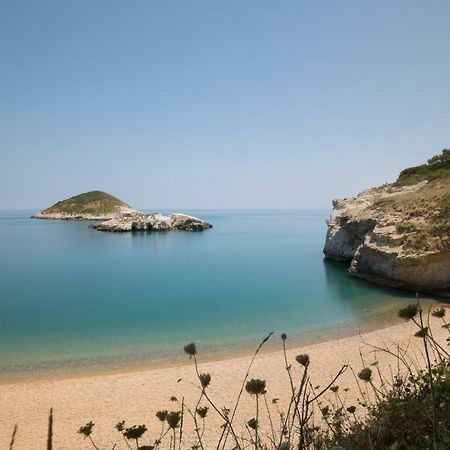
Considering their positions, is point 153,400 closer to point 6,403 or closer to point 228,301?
point 6,403

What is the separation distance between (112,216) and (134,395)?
154 meters

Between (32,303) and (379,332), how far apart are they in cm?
2298

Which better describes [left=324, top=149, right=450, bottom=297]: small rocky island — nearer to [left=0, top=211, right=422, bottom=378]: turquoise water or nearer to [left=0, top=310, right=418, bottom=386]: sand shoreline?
[left=0, top=211, right=422, bottom=378]: turquoise water

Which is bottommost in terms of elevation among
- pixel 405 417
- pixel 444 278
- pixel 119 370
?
pixel 119 370

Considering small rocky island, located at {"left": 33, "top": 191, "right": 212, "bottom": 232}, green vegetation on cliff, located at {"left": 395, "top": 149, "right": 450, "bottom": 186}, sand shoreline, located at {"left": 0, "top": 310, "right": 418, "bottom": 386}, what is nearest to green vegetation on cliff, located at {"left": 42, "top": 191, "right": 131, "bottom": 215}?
small rocky island, located at {"left": 33, "top": 191, "right": 212, "bottom": 232}

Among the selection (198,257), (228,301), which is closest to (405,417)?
(228,301)

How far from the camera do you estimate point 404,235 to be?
1102 inches

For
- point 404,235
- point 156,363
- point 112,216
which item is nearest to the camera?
point 156,363

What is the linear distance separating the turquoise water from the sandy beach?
6.81ft

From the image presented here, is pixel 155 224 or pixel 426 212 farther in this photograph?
pixel 155 224

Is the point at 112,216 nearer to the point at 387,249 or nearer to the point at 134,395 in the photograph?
the point at 387,249

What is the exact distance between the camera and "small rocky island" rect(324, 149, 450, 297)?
25.5 metres

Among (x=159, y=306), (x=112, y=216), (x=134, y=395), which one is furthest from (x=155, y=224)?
(x=134, y=395)

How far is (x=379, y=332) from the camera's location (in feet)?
61.1
